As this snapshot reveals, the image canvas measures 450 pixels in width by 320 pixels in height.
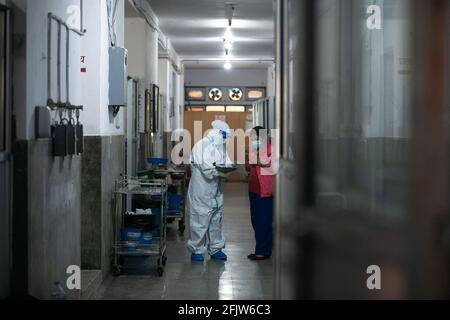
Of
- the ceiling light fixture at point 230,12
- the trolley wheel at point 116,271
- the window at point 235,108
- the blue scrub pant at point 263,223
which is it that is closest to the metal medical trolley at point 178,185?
the blue scrub pant at point 263,223

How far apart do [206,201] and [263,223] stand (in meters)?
0.68

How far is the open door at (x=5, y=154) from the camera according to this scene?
135 inches

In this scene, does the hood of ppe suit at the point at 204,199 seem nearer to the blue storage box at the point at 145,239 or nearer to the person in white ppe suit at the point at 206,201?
the person in white ppe suit at the point at 206,201

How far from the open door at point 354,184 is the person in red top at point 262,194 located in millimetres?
3063

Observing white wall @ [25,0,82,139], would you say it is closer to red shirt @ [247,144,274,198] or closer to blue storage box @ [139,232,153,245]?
blue storage box @ [139,232,153,245]

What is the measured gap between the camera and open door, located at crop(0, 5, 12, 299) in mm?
3434

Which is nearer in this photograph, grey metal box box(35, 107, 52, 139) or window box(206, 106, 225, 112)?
grey metal box box(35, 107, 52, 139)

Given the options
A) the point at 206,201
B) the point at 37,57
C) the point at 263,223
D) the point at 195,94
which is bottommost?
the point at 263,223

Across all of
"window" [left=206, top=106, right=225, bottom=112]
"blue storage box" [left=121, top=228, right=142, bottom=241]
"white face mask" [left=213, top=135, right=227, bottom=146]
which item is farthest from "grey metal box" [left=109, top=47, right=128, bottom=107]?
"window" [left=206, top=106, right=225, bottom=112]

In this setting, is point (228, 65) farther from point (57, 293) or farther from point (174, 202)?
point (57, 293)

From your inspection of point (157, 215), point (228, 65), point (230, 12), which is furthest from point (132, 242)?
point (228, 65)

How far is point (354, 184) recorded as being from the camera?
3273mm

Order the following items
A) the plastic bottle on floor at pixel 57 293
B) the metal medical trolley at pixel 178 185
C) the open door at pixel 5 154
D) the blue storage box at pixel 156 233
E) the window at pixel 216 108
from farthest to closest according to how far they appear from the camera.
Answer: the window at pixel 216 108 < the metal medical trolley at pixel 178 185 < the blue storage box at pixel 156 233 < the plastic bottle on floor at pixel 57 293 < the open door at pixel 5 154
